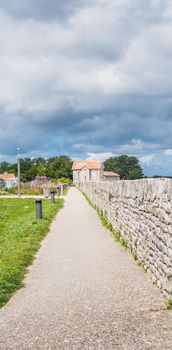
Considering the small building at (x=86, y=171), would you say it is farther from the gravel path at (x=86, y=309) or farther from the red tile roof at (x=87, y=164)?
the gravel path at (x=86, y=309)

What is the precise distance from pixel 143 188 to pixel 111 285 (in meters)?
2.15

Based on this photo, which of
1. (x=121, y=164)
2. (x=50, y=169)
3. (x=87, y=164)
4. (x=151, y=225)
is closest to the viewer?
(x=151, y=225)

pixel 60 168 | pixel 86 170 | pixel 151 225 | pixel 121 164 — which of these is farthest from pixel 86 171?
pixel 151 225

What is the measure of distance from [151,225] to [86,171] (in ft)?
382

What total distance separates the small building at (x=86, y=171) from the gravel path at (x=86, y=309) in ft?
369

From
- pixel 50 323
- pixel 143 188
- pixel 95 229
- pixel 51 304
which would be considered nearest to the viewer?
pixel 50 323

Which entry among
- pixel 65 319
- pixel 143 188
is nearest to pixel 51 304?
A: pixel 65 319

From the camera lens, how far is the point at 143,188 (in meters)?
8.47

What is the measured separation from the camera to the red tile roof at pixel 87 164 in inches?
4921

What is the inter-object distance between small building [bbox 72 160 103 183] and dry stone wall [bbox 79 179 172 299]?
11064 centimetres

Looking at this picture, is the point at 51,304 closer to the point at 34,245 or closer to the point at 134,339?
the point at 134,339

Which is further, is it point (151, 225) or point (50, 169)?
point (50, 169)

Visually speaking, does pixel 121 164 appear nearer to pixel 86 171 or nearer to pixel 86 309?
pixel 86 171

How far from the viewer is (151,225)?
7.69 metres
